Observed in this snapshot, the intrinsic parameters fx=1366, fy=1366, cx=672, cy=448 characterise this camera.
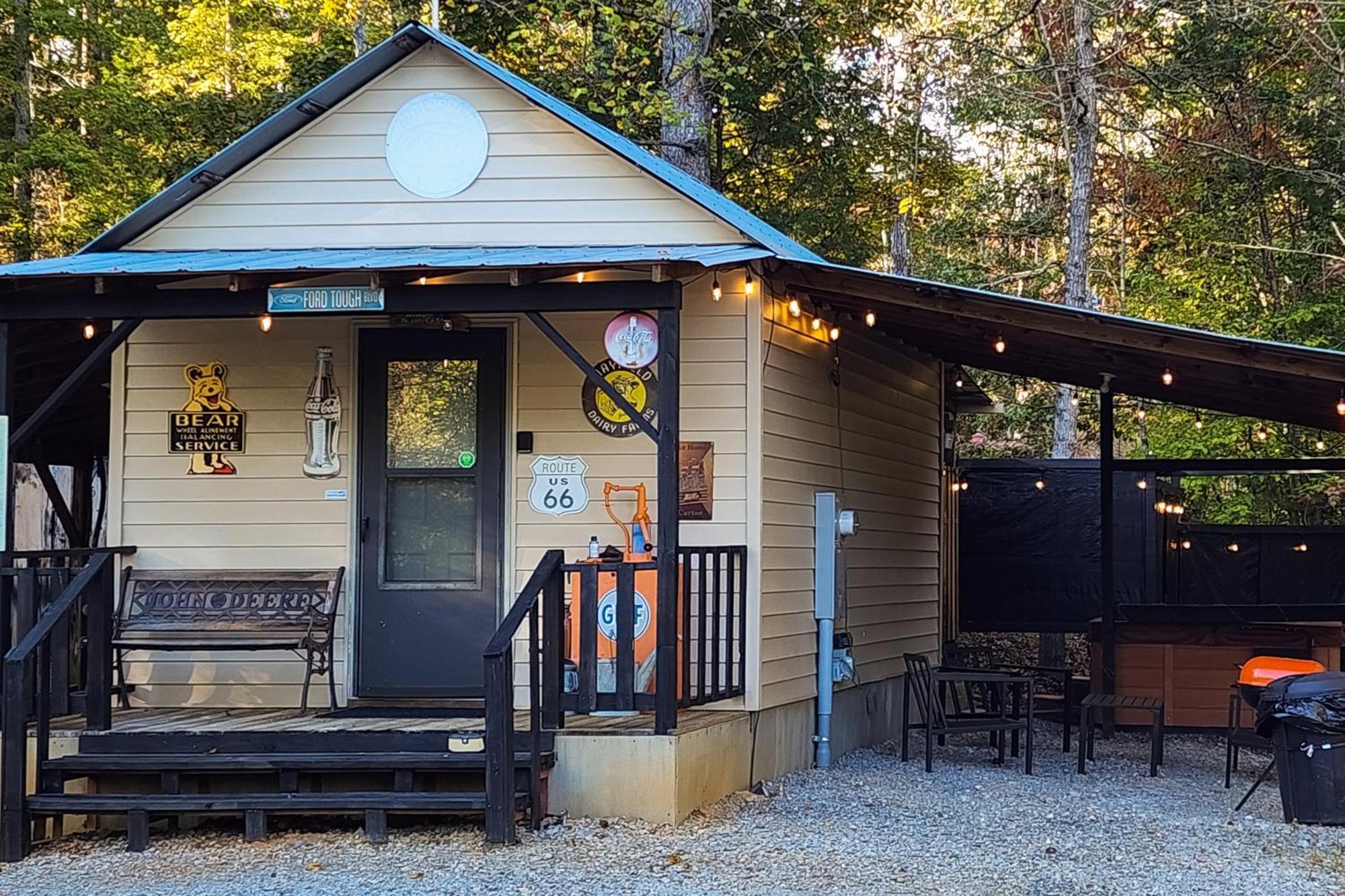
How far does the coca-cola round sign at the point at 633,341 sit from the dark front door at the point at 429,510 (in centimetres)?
96

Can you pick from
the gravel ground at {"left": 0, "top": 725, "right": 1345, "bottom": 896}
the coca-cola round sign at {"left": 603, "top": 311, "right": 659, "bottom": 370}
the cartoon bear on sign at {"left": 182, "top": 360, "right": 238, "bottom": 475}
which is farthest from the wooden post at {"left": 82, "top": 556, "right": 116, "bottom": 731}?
the coca-cola round sign at {"left": 603, "top": 311, "right": 659, "bottom": 370}

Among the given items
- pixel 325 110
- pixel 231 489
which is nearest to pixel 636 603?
pixel 231 489

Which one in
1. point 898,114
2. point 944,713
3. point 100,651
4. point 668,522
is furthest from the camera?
point 898,114

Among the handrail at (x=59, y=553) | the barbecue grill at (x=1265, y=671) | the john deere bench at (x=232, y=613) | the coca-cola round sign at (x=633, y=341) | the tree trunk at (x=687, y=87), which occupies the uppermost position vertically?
the tree trunk at (x=687, y=87)

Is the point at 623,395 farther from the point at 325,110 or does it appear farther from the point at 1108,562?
the point at 1108,562

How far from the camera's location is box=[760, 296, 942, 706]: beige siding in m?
7.76

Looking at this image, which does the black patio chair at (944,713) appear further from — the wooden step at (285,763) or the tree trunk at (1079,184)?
the tree trunk at (1079,184)

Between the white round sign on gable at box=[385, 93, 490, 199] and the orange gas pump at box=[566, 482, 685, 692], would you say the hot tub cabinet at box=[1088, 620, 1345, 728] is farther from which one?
the white round sign on gable at box=[385, 93, 490, 199]

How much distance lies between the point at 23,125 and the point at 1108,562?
1392 cm

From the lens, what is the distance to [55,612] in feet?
20.6

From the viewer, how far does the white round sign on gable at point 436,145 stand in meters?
7.80

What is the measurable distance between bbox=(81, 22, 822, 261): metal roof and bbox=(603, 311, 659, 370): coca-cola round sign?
908 mm

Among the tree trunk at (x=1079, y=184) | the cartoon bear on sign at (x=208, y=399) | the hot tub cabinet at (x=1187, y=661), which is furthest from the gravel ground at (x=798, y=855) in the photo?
the tree trunk at (x=1079, y=184)

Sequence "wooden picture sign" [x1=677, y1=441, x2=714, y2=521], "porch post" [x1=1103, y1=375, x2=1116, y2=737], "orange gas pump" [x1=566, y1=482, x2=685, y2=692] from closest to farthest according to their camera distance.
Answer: "orange gas pump" [x1=566, y1=482, x2=685, y2=692] < "wooden picture sign" [x1=677, y1=441, x2=714, y2=521] < "porch post" [x1=1103, y1=375, x2=1116, y2=737]
